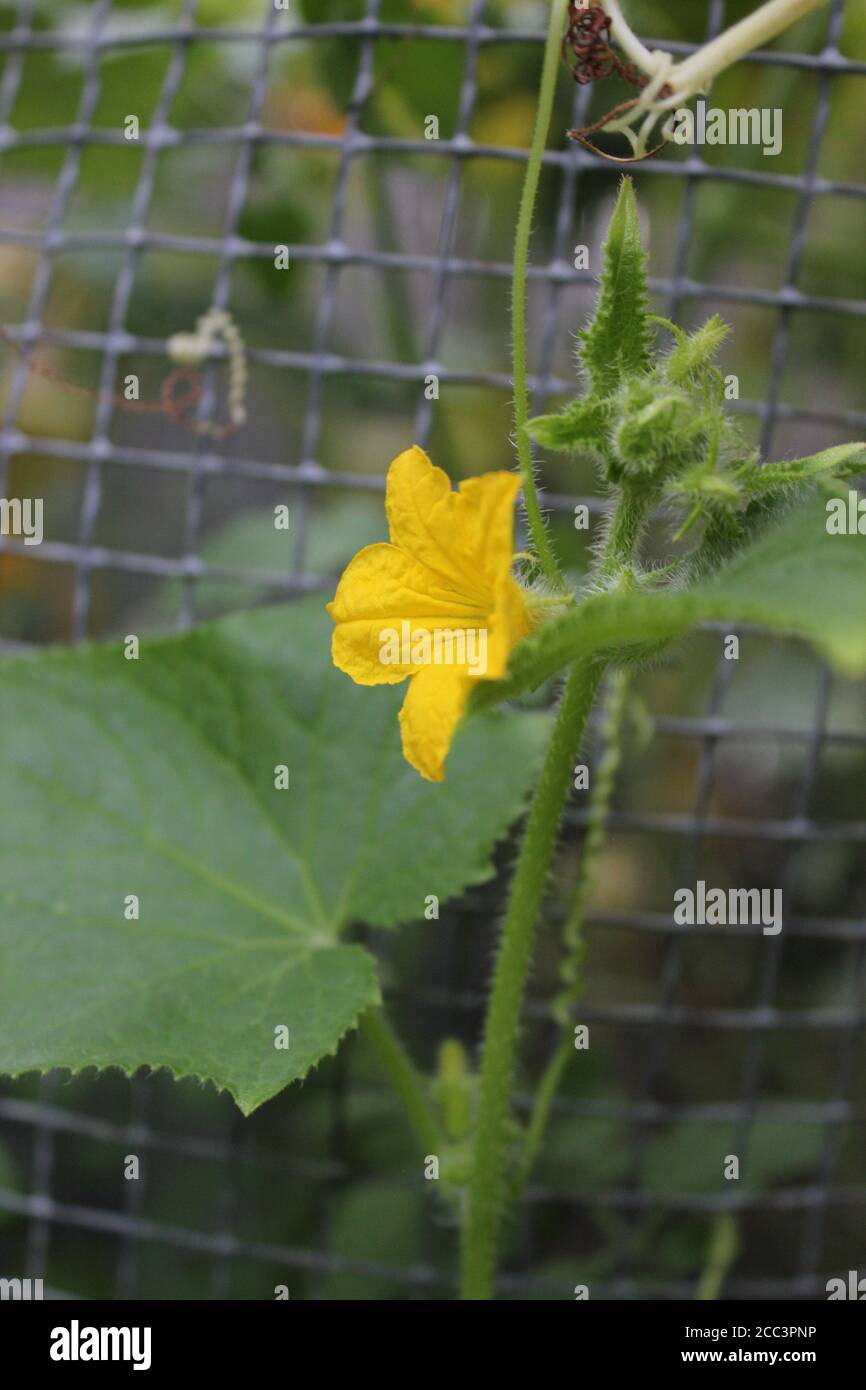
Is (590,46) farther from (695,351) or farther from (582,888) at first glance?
(582,888)

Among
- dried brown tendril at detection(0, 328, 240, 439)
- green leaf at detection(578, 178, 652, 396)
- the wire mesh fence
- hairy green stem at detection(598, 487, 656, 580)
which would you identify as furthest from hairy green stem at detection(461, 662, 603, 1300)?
dried brown tendril at detection(0, 328, 240, 439)

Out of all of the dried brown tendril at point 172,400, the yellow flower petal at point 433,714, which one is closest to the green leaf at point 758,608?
the yellow flower petal at point 433,714

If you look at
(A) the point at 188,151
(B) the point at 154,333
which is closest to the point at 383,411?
(B) the point at 154,333

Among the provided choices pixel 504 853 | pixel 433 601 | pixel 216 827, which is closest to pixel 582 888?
pixel 504 853

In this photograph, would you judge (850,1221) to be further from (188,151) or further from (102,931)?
(188,151)

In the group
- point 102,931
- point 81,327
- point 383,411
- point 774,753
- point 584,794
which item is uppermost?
point 81,327

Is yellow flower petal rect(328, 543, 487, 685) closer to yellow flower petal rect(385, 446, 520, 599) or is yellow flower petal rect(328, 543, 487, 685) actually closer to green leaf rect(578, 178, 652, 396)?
yellow flower petal rect(385, 446, 520, 599)
